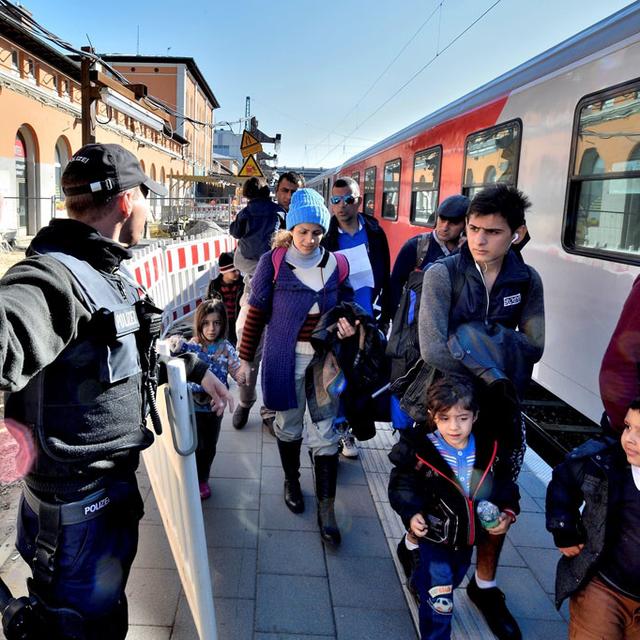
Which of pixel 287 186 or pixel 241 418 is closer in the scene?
pixel 241 418

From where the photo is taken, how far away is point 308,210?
3.03 meters

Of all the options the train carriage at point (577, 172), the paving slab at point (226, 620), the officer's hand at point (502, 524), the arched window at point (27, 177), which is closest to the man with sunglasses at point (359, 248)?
the train carriage at point (577, 172)

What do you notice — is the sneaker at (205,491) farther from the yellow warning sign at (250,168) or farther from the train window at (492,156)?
the yellow warning sign at (250,168)

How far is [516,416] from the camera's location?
91.1 inches

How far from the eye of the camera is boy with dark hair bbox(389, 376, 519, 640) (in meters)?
2.24

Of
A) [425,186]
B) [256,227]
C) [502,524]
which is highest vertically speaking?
[425,186]

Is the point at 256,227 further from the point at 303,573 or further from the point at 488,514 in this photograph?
the point at 488,514

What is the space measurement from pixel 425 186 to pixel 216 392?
20.6ft

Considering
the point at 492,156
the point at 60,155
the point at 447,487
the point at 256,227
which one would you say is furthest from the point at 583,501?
the point at 60,155

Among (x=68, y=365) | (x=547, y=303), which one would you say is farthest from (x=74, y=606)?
(x=547, y=303)

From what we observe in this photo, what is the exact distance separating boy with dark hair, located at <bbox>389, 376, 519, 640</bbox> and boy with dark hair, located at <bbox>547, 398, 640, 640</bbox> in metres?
0.27

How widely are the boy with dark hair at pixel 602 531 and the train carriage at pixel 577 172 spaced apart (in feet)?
5.97

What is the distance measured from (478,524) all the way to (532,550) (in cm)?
98

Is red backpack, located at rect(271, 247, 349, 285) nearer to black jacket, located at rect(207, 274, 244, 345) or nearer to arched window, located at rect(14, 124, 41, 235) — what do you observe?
black jacket, located at rect(207, 274, 244, 345)
